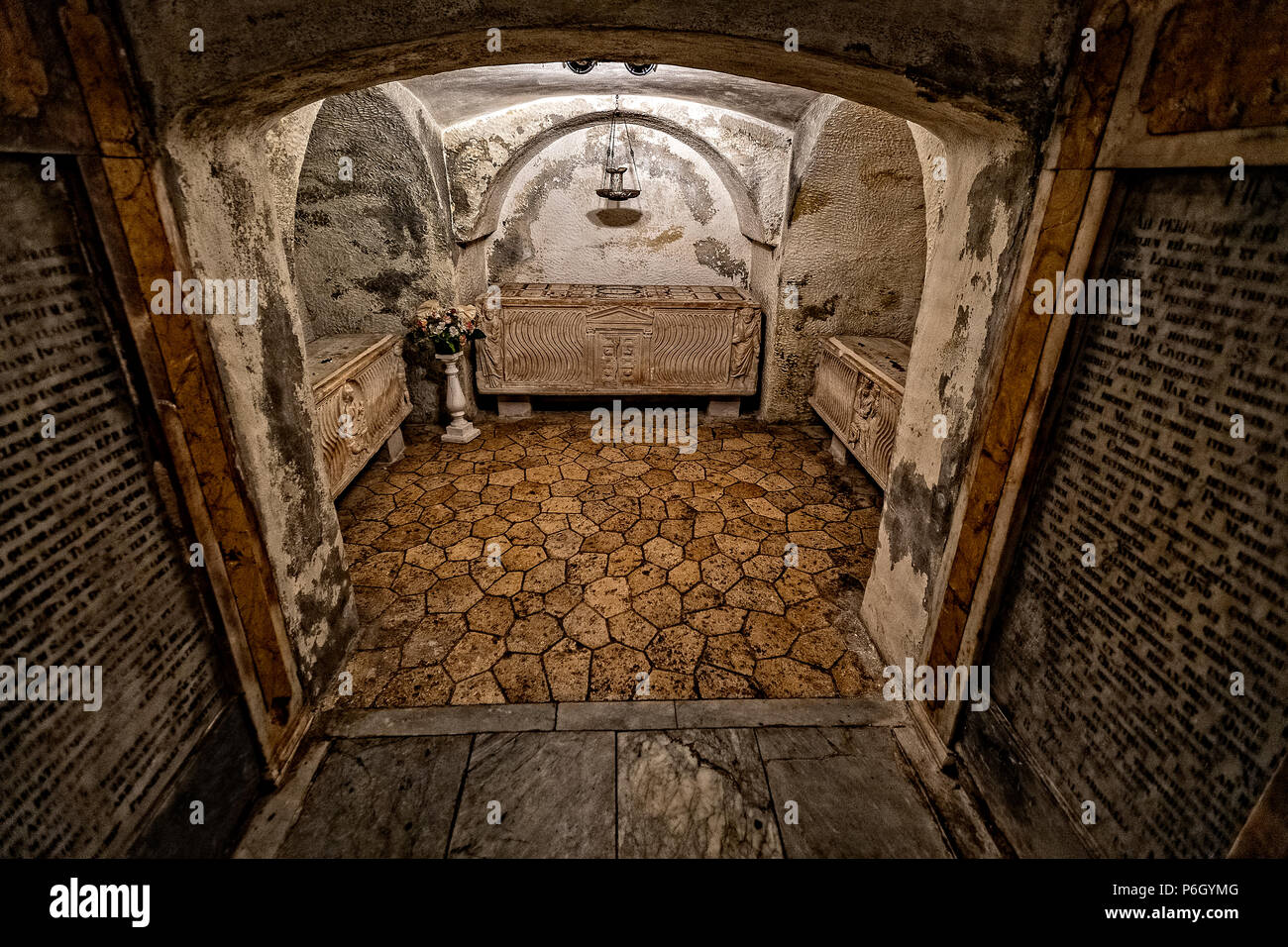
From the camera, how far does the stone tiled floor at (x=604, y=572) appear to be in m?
3.38

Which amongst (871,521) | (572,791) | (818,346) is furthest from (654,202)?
(572,791)

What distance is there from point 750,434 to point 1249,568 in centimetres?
509

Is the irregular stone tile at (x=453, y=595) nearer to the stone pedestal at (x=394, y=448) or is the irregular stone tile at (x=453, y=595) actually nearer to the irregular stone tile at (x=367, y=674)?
the irregular stone tile at (x=367, y=674)

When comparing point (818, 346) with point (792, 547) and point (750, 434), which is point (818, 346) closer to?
point (750, 434)

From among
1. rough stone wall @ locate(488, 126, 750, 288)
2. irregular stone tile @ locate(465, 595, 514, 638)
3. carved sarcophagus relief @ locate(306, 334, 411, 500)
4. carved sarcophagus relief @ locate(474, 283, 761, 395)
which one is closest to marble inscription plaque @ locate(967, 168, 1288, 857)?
irregular stone tile @ locate(465, 595, 514, 638)

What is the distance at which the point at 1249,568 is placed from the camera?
1.60m

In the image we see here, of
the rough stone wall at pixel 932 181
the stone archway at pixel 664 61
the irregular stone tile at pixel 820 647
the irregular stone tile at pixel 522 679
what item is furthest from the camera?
the irregular stone tile at pixel 820 647

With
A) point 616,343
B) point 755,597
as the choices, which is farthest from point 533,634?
point 616,343

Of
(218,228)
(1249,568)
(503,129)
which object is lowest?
(1249,568)

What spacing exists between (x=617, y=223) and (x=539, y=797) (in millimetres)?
6451

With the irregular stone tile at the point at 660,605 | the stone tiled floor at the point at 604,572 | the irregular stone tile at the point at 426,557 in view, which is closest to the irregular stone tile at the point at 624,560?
the stone tiled floor at the point at 604,572

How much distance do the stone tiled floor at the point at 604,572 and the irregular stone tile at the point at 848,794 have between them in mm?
336

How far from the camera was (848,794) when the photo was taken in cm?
272

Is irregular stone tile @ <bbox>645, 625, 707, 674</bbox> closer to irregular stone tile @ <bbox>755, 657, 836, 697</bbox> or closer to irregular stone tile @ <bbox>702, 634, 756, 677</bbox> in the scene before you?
irregular stone tile @ <bbox>702, 634, 756, 677</bbox>
